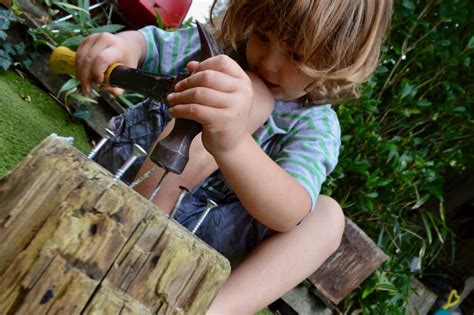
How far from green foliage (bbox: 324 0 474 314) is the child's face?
98 cm

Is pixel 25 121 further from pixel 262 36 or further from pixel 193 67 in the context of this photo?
pixel 193 67

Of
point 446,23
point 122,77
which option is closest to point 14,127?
point 122,77

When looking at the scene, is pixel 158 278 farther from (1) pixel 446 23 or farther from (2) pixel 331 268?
(1) pixel 446 23

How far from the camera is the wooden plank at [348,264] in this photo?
188 centimetres

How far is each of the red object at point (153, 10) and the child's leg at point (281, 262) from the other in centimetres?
146

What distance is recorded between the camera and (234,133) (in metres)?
0.81

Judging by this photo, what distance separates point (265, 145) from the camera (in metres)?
1.35

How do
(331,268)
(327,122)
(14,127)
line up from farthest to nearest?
(331,268)
(14,127)
(327,122)

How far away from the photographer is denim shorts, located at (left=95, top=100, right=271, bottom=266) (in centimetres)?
127

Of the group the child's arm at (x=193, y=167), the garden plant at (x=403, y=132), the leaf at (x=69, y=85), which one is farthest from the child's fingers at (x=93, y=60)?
the garden plant at (x=403, y=132)

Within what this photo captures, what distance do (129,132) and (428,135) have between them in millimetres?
1678

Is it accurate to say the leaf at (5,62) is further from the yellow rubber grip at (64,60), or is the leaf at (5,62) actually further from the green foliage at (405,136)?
the green foliage at (405,136)

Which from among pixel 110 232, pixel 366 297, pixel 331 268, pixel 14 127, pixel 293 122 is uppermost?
pixel 110 232

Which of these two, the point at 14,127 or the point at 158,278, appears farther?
the point at 14,127
